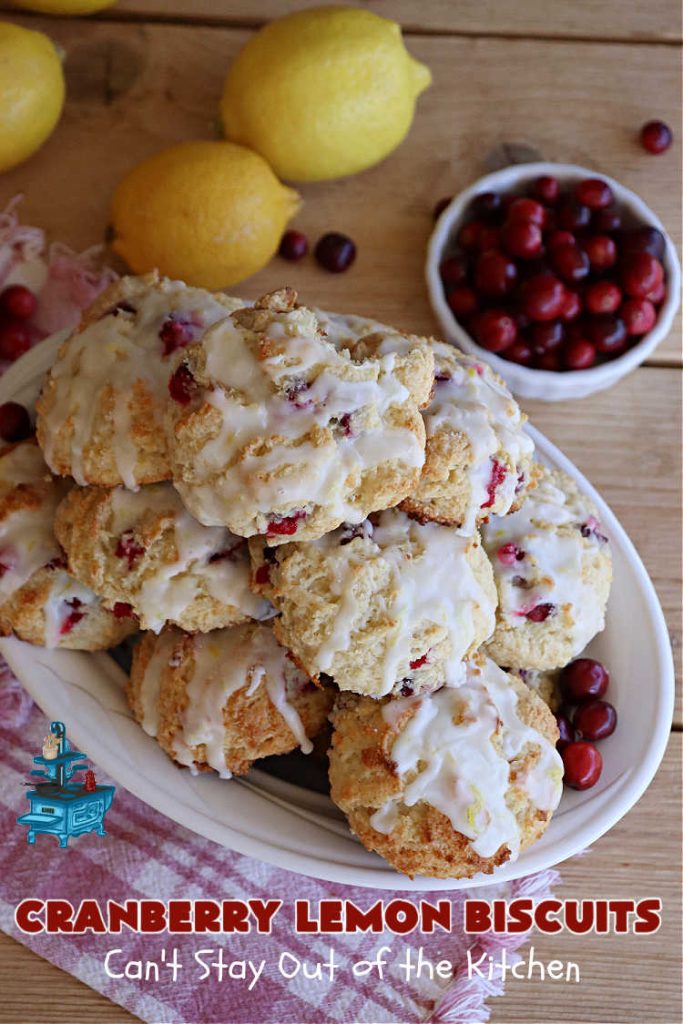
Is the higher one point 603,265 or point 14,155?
point 14,155

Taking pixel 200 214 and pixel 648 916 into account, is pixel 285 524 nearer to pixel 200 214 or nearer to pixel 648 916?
pixel 200 214

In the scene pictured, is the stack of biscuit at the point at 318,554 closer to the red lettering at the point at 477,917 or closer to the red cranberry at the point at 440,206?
the red lettering at the point at 477,917

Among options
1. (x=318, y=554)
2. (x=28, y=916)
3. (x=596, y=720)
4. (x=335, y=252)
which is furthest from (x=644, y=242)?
(x=28, y=916)

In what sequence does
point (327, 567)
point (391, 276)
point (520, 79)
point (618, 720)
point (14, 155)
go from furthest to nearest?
point (520, 79) → point (391, 276) → point (14, 155) → point (618, 720) → point (327, 567)

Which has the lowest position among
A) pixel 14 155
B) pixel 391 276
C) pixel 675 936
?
pixel 675 936

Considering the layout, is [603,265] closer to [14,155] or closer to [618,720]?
[618,720]

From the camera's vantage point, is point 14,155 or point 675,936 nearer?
point 675,936

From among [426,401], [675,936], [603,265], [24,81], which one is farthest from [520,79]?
[675,936]

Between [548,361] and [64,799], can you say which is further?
[548,361]
